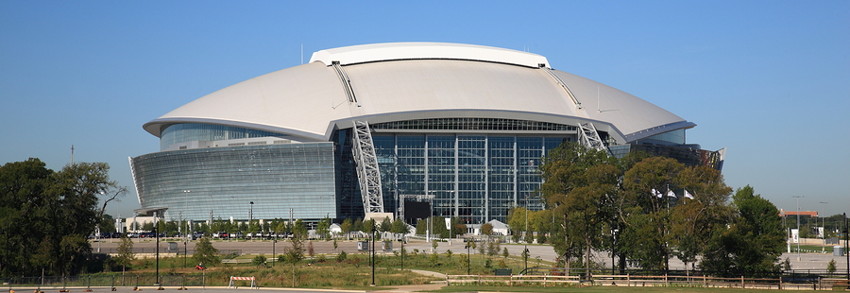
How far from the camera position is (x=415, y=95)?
15825 centimetres

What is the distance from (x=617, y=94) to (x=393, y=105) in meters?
38.0

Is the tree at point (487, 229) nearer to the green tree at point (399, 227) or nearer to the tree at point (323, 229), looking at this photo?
the green tree at point (399, 227)

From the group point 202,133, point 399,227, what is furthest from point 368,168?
point 202,133

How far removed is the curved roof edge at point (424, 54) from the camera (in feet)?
559

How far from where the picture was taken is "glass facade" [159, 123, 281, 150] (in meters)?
159

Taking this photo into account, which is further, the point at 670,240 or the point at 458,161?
the point at 458,161

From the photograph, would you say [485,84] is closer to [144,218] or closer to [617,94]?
[617,94]

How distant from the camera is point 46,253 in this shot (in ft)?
265

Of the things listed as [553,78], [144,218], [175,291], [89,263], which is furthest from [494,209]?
[175,291]

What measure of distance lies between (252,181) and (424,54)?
34001mm

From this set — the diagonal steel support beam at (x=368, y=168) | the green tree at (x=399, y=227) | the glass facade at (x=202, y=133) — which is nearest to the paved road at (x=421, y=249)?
the green tree at (x=399, y=227)

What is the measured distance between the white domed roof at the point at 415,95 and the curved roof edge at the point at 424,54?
152 millimetres

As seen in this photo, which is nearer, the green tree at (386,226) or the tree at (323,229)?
the green tree at (386,226)

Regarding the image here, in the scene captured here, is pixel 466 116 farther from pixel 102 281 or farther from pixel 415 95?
pixel 102 281
